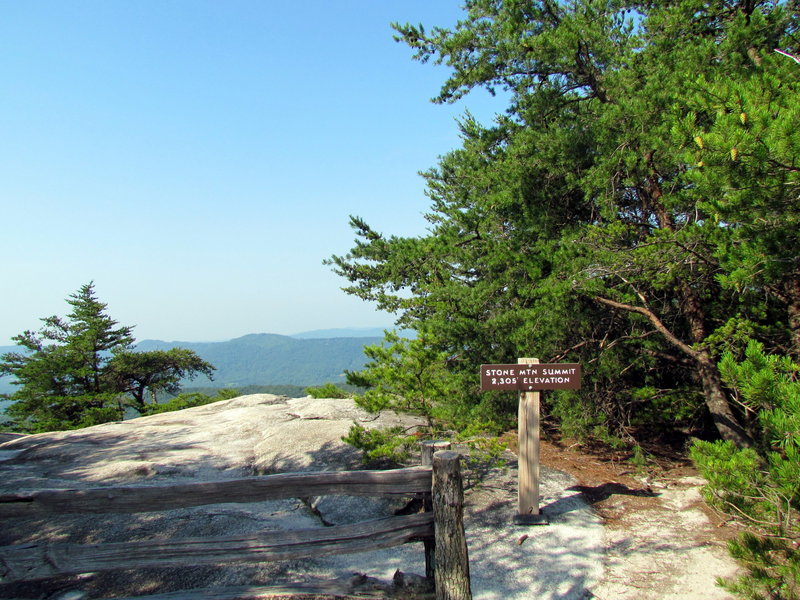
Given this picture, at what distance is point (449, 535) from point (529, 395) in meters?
3.19

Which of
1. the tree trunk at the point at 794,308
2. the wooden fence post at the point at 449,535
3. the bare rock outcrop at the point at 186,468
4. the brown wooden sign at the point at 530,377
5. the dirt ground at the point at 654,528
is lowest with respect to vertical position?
the dirt ground at the point at 654,528

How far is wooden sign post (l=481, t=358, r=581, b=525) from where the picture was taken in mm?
6184

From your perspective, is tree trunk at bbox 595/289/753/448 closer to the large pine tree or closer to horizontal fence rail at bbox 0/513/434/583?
the large pine tree

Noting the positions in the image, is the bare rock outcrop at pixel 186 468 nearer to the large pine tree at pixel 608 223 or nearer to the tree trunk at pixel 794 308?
the large pine tree at pixel 608 223

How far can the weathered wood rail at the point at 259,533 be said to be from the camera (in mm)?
3141

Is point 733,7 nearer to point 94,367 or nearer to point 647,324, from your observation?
point 647,324

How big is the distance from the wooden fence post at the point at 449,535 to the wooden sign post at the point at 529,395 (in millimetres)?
2743

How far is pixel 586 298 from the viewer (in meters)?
8.41

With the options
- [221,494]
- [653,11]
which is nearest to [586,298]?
[653,11]

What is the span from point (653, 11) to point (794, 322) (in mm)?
5402

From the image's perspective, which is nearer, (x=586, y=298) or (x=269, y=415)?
(x=586, y=298)

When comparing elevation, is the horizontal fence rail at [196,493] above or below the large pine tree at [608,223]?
below

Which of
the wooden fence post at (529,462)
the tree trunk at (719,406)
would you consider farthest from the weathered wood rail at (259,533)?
the tree trunk at (719,406)

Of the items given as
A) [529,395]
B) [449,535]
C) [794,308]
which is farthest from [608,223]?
[449,535]
